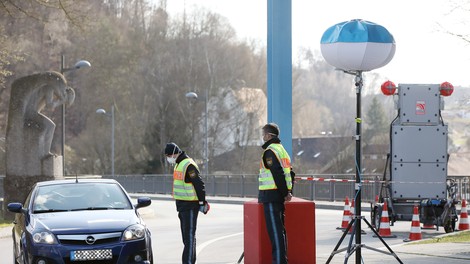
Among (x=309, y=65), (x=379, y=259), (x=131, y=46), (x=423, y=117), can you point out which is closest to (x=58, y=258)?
(x=379, y=259)

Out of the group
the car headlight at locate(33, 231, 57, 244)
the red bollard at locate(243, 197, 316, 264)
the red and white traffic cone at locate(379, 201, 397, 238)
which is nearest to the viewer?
the car headlight at locate(33, 231, 57, 244)

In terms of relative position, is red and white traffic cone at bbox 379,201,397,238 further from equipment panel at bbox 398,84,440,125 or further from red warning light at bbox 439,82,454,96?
red warning light at bbox 439,82,454,96

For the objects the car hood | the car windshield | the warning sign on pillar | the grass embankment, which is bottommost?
the grass embankment

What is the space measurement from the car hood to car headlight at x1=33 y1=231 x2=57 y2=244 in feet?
0.26

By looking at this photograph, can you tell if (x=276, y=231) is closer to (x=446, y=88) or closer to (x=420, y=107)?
(x=446, y=88)

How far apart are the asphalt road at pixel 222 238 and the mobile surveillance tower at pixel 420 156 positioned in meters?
0.56

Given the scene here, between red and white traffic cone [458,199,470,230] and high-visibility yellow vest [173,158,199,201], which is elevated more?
high-visibility yellow vest [173,158,199,201]

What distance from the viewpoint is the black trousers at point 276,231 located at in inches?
497

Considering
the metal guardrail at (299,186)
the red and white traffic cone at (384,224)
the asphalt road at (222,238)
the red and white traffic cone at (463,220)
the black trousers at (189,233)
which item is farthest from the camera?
the metal guardrail at (299,186)

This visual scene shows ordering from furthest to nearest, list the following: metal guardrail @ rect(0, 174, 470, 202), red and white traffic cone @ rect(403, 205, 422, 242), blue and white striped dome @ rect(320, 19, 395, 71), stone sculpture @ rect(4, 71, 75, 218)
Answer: metal guardrail @ rect(0, 174, 470, 202) → stone sculpture @ rect(4, 71, 75, 218) → red and white traffic cone @ rect(403, 205, 422, 242) → blue and white striped dome @ rect(320, 19, 395, 71)

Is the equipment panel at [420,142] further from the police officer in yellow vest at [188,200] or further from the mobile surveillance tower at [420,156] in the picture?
the police officer in yellow vest at [188,200]

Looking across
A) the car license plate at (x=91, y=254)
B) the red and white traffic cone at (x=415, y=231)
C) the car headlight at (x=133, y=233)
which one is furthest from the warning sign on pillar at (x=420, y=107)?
the car license plate at (x=91, y=254)

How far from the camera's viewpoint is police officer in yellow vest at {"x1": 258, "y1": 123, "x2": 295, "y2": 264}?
1258cm

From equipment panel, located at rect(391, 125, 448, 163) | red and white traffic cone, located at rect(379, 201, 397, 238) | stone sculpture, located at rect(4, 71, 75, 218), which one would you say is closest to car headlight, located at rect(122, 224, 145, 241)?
red and white traffic cone, located at rect(379, 201, 397, 238)
